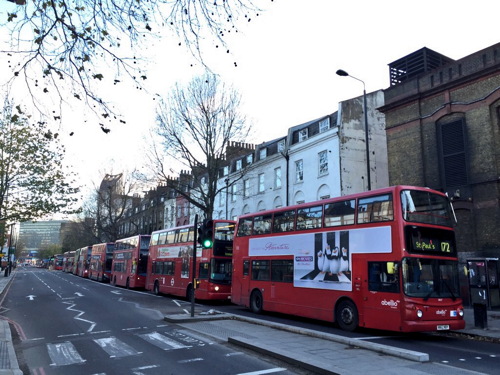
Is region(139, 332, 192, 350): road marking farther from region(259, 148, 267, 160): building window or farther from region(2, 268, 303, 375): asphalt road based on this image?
Answer: region(259, 148, 267, 160): building window

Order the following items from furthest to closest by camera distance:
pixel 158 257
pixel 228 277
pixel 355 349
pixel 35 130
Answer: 1. pixel 158 257
2. pixel 35 130
3. pixel 228 277
4. pixel 355 349

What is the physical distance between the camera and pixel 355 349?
27.6ft

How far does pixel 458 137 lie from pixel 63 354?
18180mm

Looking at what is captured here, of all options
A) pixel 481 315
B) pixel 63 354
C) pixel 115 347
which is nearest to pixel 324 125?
pixel 481 315

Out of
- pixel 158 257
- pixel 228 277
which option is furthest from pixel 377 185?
pixel 158 257

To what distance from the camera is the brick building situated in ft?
57.2

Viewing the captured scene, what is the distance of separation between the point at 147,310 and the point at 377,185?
55.5ft

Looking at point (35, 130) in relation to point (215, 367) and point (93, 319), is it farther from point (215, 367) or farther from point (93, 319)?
point (215, 367)

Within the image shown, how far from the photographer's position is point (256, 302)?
16.2 metres

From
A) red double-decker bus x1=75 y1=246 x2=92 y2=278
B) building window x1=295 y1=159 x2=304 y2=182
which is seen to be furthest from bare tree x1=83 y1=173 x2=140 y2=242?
building window x1=295 y1=159 x2=304 y2=182

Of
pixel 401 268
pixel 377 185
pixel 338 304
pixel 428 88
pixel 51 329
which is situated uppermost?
pixel 428 88

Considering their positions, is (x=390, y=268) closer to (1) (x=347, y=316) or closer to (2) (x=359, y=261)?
(2) (x=359, y=261)

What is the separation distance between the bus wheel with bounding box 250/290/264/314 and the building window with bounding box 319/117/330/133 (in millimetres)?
14415

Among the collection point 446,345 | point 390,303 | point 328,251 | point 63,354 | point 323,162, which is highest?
point 323,162
